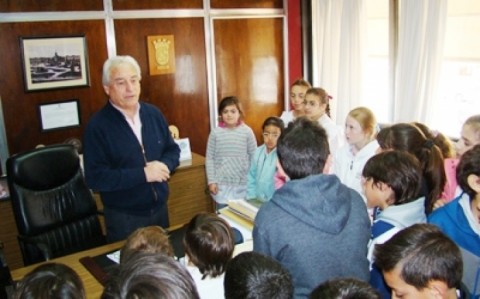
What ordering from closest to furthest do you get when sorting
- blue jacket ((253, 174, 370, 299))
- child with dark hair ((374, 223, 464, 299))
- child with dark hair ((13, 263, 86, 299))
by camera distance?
child with dark hair ((13, 263, 86, 299)) → child with dark hair ((374, 223, 464, 299)) → blue jacket ((253, 174, 370, 299))

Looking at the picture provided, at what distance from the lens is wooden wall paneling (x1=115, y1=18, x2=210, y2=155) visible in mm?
4383

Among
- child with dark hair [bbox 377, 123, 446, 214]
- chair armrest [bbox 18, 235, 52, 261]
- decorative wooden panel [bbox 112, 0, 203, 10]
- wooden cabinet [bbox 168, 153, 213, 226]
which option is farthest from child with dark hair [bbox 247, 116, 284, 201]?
decorative wooden panel [bbox 112, 0, 203, 10]

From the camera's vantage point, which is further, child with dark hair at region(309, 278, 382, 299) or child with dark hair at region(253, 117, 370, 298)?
child with dark hair at region(253, 117, 370, 298)

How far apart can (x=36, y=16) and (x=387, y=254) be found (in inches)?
134

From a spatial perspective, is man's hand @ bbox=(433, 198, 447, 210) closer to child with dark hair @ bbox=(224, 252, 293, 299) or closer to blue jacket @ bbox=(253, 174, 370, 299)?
blue jacket @ bbox=(253, 174, 370, 299)

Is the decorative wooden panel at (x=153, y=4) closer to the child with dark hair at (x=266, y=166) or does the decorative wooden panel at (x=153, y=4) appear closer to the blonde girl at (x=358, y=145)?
the child with dark hair at (x=266, y=166)

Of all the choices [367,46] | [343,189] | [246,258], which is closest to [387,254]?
[343,189]

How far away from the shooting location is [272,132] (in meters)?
3.55

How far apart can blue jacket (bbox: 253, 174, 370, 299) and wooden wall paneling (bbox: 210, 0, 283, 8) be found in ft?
11.7

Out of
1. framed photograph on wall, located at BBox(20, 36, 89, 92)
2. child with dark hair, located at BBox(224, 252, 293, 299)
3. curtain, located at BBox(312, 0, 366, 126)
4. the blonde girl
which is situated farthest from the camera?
curtain, located at BBox(312, 0, 366, 126)

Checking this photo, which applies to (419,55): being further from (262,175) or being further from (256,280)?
(256,280)

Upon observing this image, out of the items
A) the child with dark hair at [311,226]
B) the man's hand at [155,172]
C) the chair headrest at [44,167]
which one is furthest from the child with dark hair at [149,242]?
the chair headrest at [44,167]

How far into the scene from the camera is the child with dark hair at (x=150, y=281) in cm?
81

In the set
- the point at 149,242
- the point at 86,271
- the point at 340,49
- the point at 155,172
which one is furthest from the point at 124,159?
the point at 340,49
